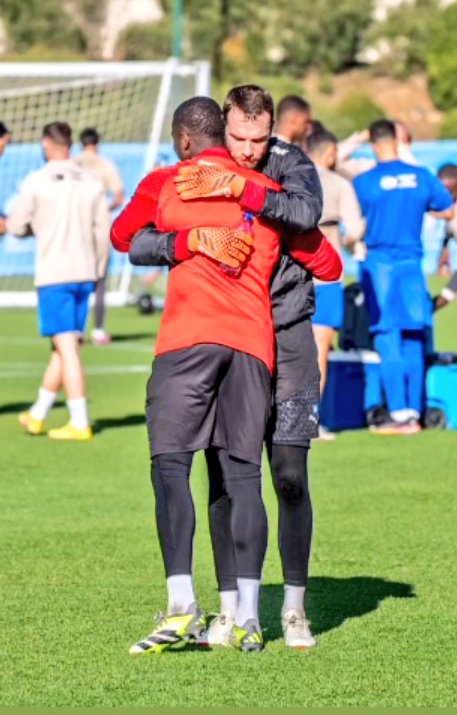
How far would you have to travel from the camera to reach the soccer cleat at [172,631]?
22.7 ft

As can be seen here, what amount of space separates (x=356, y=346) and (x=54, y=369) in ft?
8.08

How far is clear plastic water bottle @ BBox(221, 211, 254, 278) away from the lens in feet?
22.8

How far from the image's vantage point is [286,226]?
7.01m

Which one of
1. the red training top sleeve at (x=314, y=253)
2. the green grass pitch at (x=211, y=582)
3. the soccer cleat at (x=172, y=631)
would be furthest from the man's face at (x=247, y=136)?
the green grass pitch at (x=211, y=582)

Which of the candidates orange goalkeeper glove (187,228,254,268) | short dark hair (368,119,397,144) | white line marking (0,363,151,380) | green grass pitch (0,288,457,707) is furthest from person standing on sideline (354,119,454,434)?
orange goalkeeper glove (187,228,254,268)

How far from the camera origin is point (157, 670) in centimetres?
682

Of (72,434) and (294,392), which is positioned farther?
(72,434)

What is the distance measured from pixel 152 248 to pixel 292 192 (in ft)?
1.81

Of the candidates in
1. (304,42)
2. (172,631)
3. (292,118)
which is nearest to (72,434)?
(292,118)

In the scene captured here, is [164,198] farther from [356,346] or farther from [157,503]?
[356,346]

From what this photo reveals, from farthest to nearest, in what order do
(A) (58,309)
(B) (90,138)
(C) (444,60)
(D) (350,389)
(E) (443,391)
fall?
1. (C) (444,60)
2. (B) (90,138)
3. (D) (350,389)
4. (E) (443,391)
5. (A) (58,309)

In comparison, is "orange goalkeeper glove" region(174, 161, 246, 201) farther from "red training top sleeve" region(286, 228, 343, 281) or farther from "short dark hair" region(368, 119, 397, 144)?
"short dark hair" region(368, 119, 397, 144)

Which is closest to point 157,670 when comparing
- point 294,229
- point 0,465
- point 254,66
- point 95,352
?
point 294,229

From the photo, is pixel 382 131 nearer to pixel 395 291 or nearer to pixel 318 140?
pixel 318 140
